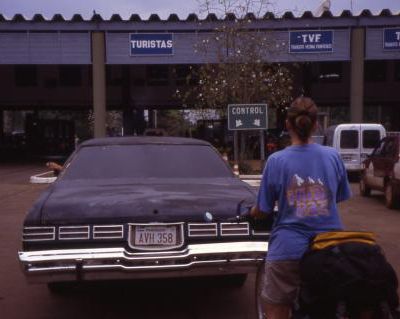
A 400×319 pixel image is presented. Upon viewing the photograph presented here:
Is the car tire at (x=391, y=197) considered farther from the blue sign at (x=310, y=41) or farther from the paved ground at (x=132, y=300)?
the blue sign at (x=310, y=41)

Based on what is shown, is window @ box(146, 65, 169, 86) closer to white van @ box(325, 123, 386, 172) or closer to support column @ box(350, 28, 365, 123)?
support column @ box(350, 28, 365, 123)

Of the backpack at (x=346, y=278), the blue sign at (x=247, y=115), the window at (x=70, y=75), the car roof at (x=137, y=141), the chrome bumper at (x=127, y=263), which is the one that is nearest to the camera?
the backpack at (x=346, y=278)

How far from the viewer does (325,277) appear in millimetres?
2715

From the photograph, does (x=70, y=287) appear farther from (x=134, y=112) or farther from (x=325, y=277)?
(x=134, y=112)

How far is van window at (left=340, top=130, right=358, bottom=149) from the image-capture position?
20.2 meters

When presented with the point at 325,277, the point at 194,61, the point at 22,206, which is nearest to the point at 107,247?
the point at 325,277

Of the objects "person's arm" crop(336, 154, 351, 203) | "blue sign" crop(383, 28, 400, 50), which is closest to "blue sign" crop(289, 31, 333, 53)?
"blue sign" crop(383, 28, 400, 50)

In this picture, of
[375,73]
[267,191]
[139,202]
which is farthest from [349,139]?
[375,73]

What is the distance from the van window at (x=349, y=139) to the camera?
66.2 feet

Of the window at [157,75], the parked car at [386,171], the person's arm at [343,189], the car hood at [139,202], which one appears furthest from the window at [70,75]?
the person's arm at [343,189]

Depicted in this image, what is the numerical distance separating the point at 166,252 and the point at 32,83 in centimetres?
3541

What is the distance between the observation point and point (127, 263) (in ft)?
14.4

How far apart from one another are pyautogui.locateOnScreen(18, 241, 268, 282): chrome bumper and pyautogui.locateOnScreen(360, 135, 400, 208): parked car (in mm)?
8106

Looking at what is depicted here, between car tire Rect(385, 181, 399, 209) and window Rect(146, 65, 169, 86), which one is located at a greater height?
window Rect(146, 65, 169, 86)
